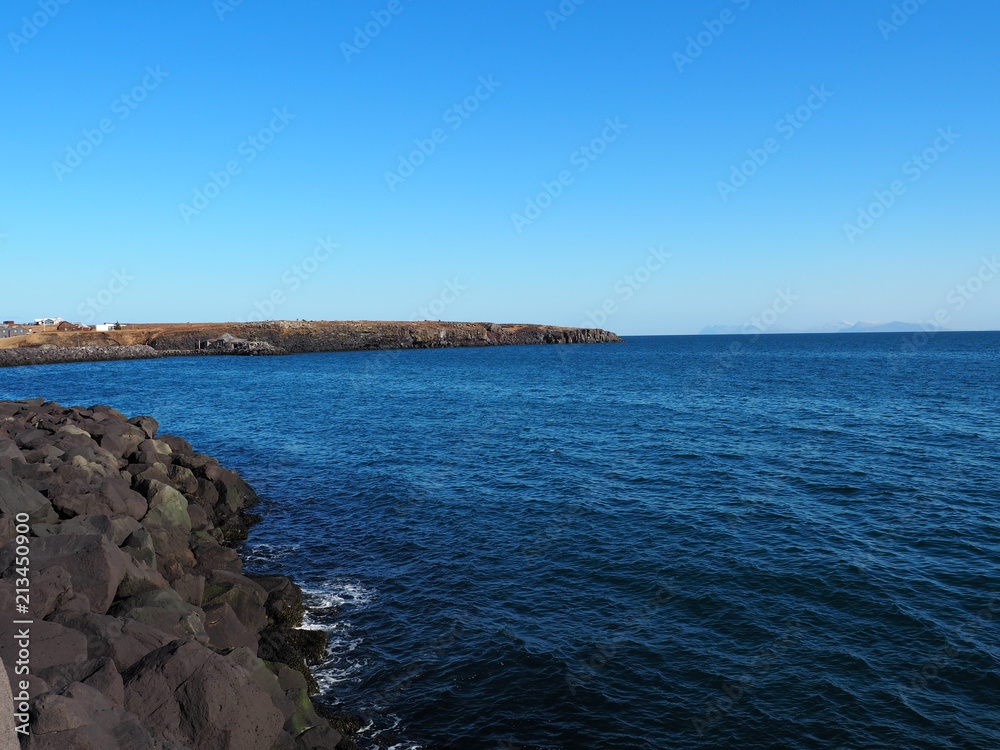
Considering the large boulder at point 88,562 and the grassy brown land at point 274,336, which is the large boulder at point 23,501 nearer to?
the large boulder at point 88,562

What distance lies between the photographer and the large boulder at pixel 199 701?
958 centimetres

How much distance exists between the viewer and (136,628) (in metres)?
11.5

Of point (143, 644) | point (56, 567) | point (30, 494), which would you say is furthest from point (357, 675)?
point (30, 494)

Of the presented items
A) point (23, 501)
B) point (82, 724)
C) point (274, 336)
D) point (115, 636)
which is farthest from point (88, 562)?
point (274, 336)

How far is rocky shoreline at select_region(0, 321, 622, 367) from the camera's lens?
123 meters

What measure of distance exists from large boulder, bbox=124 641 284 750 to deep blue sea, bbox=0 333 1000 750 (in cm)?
328

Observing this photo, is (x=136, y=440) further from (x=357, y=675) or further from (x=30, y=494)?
(x=357, y=675)

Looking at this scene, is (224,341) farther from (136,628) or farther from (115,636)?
(115,636)

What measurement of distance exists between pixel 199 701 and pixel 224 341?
157969mm

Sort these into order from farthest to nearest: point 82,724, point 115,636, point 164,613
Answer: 1. point 164,613
2. point 115,636
3. point 82,724

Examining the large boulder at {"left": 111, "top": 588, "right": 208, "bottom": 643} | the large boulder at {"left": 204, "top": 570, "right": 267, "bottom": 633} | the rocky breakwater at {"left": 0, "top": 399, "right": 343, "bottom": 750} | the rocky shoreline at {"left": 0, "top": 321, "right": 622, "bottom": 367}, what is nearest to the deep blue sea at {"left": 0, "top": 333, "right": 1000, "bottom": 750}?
the large boulder at {"left": 204, "top": 570, "right": 267, "bottom": 633}

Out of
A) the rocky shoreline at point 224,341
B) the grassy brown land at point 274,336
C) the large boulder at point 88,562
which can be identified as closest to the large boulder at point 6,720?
the large boulder at point 88,562

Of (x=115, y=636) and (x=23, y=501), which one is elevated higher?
(x=23, y=501)

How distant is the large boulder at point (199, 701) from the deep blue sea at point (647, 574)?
129 inches
